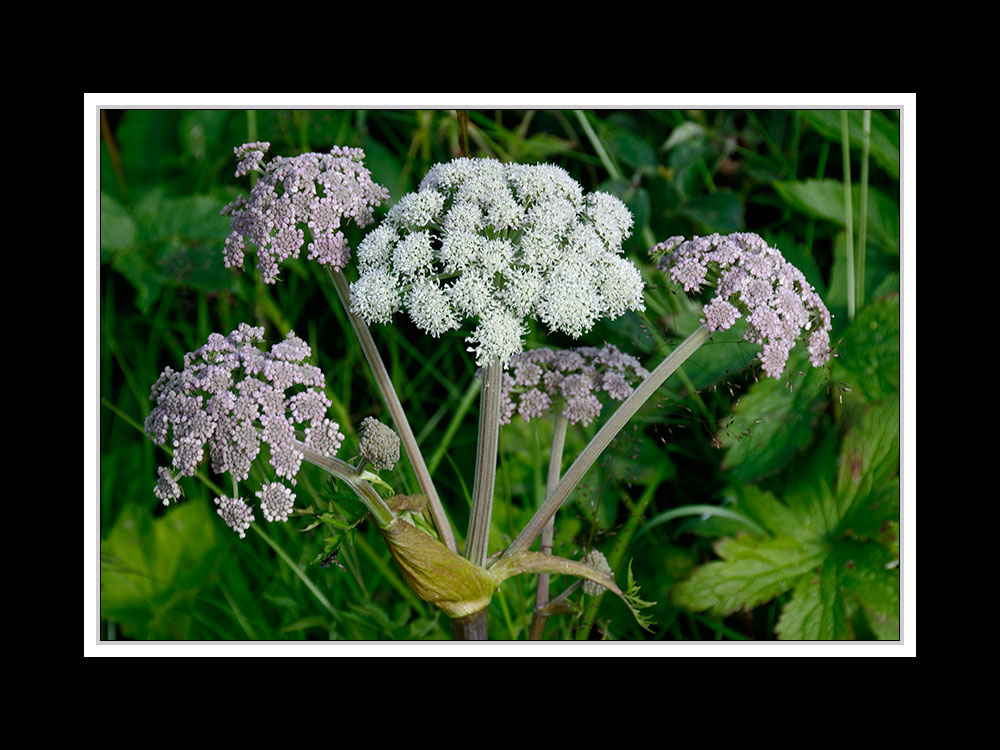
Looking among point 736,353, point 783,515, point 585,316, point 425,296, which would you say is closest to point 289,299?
point 425,296

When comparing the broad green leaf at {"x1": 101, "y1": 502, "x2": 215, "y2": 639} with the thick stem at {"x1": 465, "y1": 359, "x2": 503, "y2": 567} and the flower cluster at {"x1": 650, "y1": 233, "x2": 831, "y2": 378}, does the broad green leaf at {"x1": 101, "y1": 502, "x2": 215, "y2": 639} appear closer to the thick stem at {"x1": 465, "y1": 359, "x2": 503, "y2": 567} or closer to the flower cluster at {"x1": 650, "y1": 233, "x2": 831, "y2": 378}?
the thick stem at {"x1": 465, "y1": 359, "x2": 503, "y2": 567}

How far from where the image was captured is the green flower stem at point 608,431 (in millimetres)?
1785

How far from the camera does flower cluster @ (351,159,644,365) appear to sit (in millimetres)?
1626

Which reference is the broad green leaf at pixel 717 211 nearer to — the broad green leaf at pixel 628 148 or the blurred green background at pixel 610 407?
the blurred green background at pixel 610 407

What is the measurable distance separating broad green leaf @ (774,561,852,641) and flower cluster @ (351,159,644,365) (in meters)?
0.95

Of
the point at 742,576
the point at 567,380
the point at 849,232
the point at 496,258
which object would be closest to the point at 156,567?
the point at 567,380

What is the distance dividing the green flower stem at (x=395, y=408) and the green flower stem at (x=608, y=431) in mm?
170

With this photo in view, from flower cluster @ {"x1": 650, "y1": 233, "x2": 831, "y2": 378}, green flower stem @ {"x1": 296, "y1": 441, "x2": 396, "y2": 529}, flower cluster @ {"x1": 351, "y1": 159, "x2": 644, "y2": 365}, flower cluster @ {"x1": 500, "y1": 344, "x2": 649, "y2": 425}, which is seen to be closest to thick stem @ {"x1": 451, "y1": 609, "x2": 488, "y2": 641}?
green flower stem @ {"x1": 296, "y1": 441, "x2": 396, "y2": 529}

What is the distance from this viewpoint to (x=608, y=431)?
183 centimetres

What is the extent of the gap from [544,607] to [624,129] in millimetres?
1381

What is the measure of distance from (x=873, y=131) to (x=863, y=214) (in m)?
0.22

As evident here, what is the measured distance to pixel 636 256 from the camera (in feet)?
7.66

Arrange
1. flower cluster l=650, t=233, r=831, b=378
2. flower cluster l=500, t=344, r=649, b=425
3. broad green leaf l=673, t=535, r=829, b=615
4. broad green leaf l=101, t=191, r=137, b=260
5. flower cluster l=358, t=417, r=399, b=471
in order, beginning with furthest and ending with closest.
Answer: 1. broad green leaf l=101, t=191, r=137, b=260
2. broad green leaf l=673, t=535, r=829, b=615
3. flower cluster l=500, t=344, r=649, b=425
4. flower cluster l=650, t=233, r=831, b=378
5. flower cluster l=358, t=417, r=399, b=471
